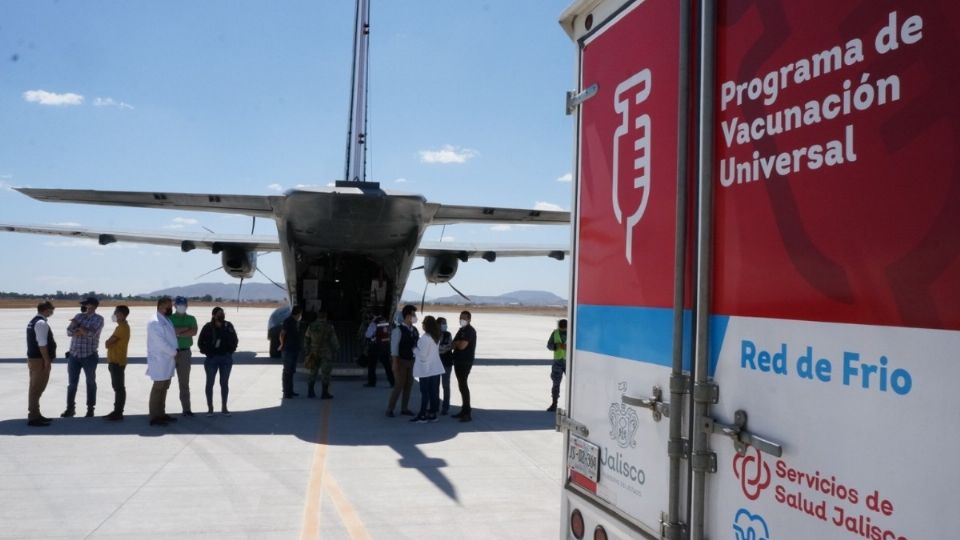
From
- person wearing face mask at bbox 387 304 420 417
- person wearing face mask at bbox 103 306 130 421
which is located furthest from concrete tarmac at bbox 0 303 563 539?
person wearing face mask at bbox 387 304 420 417

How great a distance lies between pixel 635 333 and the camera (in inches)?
115

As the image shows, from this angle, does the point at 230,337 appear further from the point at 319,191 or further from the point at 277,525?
the point at 277,525

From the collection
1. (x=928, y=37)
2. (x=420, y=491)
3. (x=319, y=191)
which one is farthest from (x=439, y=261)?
(x=928, y=37)

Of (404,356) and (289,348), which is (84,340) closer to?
(289,348)

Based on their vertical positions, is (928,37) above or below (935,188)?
above

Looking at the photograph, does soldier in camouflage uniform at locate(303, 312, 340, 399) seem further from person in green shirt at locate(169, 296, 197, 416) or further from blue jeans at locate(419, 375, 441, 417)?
blue jeans at locate(419, 375, 441, 417)

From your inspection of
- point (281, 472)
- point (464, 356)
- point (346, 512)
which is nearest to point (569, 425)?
point (346, 512)

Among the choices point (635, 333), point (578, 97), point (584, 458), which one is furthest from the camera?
point (578, 97)

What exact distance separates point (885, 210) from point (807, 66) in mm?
581

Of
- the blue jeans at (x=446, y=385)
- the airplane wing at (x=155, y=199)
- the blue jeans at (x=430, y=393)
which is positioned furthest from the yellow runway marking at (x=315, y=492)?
the airplane wing at (x=155, y=199)

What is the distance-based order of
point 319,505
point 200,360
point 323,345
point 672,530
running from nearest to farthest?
1. point 672,530
2. point 319,505
3. point 323,345
4. point 200,360

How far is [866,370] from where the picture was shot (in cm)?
191

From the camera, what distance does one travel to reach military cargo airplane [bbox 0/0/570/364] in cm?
1166

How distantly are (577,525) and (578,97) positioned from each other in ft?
7.39
